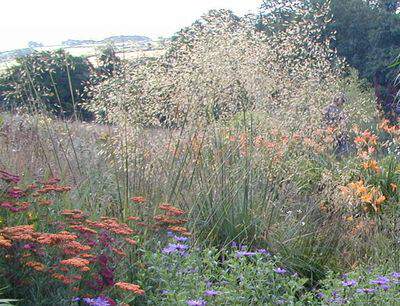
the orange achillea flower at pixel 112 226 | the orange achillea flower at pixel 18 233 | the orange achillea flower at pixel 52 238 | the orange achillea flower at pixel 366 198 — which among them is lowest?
the orange achillea flower at pixel 366 198

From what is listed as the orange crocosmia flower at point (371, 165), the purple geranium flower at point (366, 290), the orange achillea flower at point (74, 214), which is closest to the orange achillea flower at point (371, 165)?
the orange crocosmia flower at point (371, 165)

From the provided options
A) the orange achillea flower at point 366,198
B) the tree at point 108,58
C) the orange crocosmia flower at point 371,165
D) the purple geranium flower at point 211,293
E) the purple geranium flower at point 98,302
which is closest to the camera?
the purple geranium flower at point 98,302

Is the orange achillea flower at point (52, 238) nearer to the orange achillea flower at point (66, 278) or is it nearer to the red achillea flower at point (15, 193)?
the orange achillea flower at point (66, 278)

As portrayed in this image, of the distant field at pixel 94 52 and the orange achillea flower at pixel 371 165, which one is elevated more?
the distant field at pixel 94 52

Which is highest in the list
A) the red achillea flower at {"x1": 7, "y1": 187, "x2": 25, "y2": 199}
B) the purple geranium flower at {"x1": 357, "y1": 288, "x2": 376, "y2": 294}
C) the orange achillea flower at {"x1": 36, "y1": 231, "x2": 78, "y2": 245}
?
the red achillea flower at {"x1": 7, "y1": 187, "x2": 25, "y2": 199}

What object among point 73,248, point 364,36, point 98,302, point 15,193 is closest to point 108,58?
point 15,193

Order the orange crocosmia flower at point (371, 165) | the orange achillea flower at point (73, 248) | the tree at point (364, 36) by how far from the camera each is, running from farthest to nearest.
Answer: the tree at point (364, 36)
the orange crocosmia flower at point (371, 165)
the orange achillea flower at point (73, 248)

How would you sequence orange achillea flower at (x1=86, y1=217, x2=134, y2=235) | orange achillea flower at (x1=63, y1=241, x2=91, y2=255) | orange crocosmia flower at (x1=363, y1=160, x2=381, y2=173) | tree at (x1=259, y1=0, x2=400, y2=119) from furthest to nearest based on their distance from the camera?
tree at (x1=259, y1=0, x2=400, y2=119) → orange crocosmia flower at (x1=363, y1=160, x2=381, y2=173) → orange achillea flower at (x1=86, y1=217, x2=134, y2=235) → orange achillea flower at (x1=63, y1=241, x2=91, y2=255)

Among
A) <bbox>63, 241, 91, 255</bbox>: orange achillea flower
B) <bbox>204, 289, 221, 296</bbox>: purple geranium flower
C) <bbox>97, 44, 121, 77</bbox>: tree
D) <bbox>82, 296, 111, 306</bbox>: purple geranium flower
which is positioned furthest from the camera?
<bbox>97, 44, 121, 77</bbox>: tree

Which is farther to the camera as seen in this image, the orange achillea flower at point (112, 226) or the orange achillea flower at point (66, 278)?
the orange achillea flower at point (112, 226)

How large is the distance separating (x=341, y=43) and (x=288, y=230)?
56.0 ft

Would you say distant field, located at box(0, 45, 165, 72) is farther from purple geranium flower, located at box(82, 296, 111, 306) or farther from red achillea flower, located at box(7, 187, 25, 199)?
purple geranium flower, located at box(82, 296, 111, 306)

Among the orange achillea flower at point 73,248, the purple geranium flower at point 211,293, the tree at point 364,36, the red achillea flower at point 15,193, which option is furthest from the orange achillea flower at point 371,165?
the tree at point 364,36

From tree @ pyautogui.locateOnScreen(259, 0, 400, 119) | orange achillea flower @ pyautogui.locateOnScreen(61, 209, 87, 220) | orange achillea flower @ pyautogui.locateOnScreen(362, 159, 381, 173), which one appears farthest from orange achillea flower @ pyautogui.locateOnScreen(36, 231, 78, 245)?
tree @ pyautogui.locateOnScreen(259, 0, 400, 119)
